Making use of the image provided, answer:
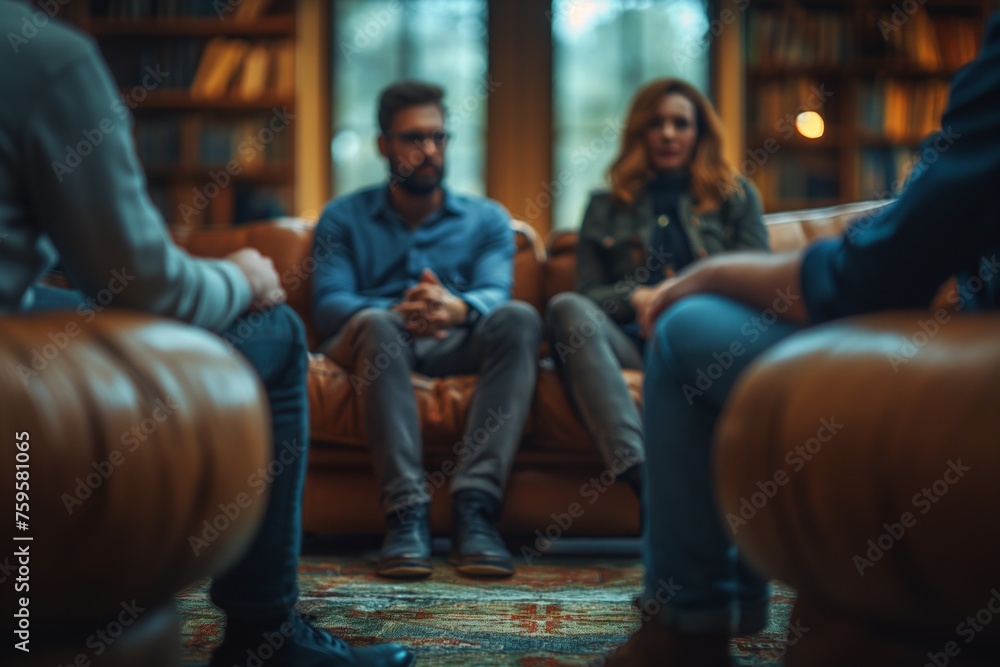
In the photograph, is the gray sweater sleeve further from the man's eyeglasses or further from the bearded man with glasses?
the man's eyeglasses

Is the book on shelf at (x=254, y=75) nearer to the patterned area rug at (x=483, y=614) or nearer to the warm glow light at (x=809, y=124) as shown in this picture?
the warm glow light at (x=809, y=124)

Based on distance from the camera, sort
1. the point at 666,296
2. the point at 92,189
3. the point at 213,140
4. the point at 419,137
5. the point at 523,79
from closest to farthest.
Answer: the point at 92,189, the point at 666,296, the point at 419,137, the point at 213,140, the point at 523,79

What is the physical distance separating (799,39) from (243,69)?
107 inches

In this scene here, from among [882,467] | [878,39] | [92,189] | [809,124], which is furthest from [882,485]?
[878,39]

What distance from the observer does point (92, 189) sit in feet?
2.38

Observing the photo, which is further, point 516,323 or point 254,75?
point 254,75

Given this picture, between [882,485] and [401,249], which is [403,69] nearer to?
[401,249]

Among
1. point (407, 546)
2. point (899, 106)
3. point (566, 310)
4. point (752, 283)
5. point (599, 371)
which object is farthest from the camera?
point (899, 106)

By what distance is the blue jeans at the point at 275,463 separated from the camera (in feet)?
3.22

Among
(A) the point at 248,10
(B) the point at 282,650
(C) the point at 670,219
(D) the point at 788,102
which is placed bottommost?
(B) the point at 282,650

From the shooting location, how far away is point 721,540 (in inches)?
35.9

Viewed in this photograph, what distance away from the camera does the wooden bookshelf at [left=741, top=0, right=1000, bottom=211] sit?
4379mm

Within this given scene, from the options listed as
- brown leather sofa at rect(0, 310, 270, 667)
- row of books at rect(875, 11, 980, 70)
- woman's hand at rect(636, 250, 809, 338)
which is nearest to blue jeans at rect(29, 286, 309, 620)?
brown leather sofa at rect(0, 310, 270, 667)

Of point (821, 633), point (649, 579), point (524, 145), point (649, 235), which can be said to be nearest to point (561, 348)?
point (649, 235)
